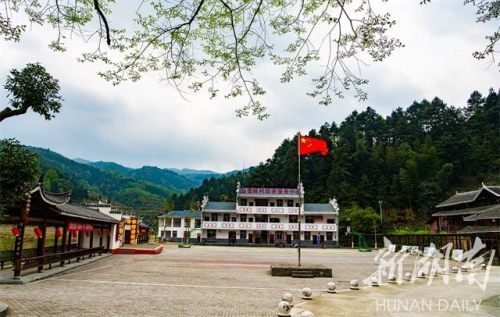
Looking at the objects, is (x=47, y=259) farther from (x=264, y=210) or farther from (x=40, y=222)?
(x=264, y=210)

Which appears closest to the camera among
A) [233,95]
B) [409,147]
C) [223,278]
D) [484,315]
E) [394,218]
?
[233,95]

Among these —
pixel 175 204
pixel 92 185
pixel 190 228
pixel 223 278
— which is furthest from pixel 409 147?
pixel 92 185

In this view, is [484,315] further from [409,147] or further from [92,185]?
[92,185]

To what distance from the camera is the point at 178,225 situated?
187ft

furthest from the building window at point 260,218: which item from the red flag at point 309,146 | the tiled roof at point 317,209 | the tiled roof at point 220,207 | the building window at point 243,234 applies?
the red flag at point 309,146

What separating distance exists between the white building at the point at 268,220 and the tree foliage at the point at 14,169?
4167 centimetres

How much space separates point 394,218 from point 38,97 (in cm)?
6220

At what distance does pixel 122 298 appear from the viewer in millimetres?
10273

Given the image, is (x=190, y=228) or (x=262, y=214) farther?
(x=190, y=228)

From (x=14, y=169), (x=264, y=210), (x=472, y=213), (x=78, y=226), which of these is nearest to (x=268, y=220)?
(x=264, y=210)

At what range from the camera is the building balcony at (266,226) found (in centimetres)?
4847

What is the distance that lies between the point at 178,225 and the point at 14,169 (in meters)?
49.6

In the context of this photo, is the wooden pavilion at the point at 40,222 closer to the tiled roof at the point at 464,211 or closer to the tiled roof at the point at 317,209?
the tiled roof at the point at 317,209

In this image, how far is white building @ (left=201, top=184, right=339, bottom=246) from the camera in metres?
49.1
